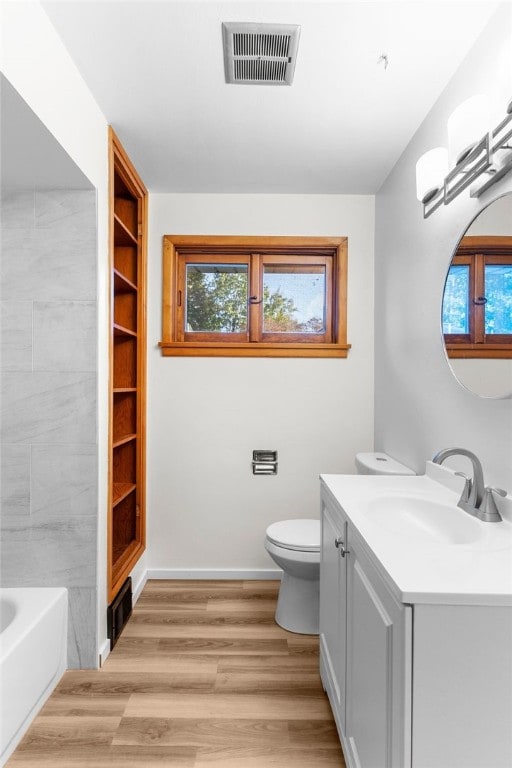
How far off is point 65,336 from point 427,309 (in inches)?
60.6

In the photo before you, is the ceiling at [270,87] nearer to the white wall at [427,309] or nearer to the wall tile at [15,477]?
the white wall at [427,309]

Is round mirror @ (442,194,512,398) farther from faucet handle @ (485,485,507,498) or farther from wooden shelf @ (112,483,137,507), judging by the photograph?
wooden shelf @ (112,483,137,507)

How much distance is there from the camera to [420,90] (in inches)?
71.3

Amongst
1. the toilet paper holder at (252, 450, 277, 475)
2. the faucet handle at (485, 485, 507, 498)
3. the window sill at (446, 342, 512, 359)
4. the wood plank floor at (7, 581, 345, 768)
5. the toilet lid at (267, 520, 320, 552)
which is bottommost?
the wood plank floor at (7, 581, 345, 768)

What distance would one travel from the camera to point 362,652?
3.89 ft

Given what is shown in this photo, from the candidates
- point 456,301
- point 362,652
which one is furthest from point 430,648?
point 456,301

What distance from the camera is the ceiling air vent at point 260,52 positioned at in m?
1.49

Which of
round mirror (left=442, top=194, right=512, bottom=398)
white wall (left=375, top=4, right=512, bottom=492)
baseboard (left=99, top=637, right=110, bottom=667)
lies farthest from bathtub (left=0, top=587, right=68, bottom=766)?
round mirror (left=442, top=194, right=512, bottom=398)

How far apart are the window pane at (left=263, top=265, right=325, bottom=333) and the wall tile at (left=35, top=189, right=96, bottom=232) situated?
4.07 ft

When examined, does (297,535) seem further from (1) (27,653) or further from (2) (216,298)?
(2) (216,298)

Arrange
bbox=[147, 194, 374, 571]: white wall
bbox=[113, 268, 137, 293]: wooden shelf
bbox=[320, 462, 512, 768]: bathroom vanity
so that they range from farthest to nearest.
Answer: bbox=[147, 194, 374, 571]: white wall
bbox=[113, 268, 137, 293]: wooden shelf
bbox=[320, 462, 512, 768]: bathroom vanity

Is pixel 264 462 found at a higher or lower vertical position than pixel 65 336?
lower

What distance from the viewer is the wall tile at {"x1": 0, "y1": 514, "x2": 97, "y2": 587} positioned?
76.9 inches

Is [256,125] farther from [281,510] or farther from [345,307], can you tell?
[281,510]
